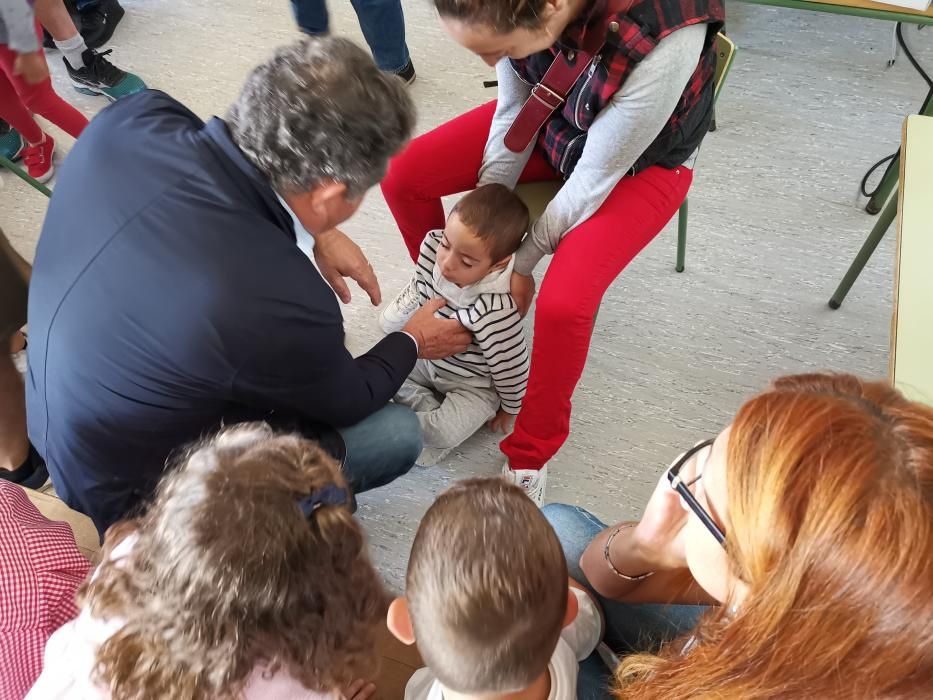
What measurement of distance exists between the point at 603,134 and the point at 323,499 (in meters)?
0.91

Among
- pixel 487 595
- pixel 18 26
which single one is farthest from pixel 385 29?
pixel 487 595

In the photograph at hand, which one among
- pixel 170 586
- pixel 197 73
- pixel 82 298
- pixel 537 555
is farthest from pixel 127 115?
pixel 197 73

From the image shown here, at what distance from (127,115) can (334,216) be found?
1.31 feet

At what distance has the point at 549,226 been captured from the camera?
1.49m

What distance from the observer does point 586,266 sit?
1437mm

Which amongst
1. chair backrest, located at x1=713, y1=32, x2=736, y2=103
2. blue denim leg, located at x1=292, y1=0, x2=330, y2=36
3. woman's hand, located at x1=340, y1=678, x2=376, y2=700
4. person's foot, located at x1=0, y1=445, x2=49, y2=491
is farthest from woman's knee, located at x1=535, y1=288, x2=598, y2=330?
blue denim leg, located at x1=292, y1=0, x2=330, y2=36

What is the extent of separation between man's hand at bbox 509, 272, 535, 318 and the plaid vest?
0.90 feet

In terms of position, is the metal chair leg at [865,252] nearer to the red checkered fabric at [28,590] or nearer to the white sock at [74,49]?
the red checkered fabric at [28,590]

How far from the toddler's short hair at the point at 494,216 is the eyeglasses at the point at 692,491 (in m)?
0.76

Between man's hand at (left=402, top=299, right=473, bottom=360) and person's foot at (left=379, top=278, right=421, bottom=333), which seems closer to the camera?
man's hand at (left=402, top=299, right=473, bottom=360)

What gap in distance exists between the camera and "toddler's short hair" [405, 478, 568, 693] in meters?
0.78

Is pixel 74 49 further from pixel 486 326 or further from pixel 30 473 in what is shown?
pixel 486 326

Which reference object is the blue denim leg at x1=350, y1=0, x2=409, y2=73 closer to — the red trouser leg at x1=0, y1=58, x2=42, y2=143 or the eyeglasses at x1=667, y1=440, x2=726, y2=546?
the red trouser leg at x1=0, y1=58, x2=42, y2=143

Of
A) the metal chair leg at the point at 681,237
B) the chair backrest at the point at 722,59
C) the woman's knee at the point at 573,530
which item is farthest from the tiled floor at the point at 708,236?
the chair backrest at the point at 722,59
